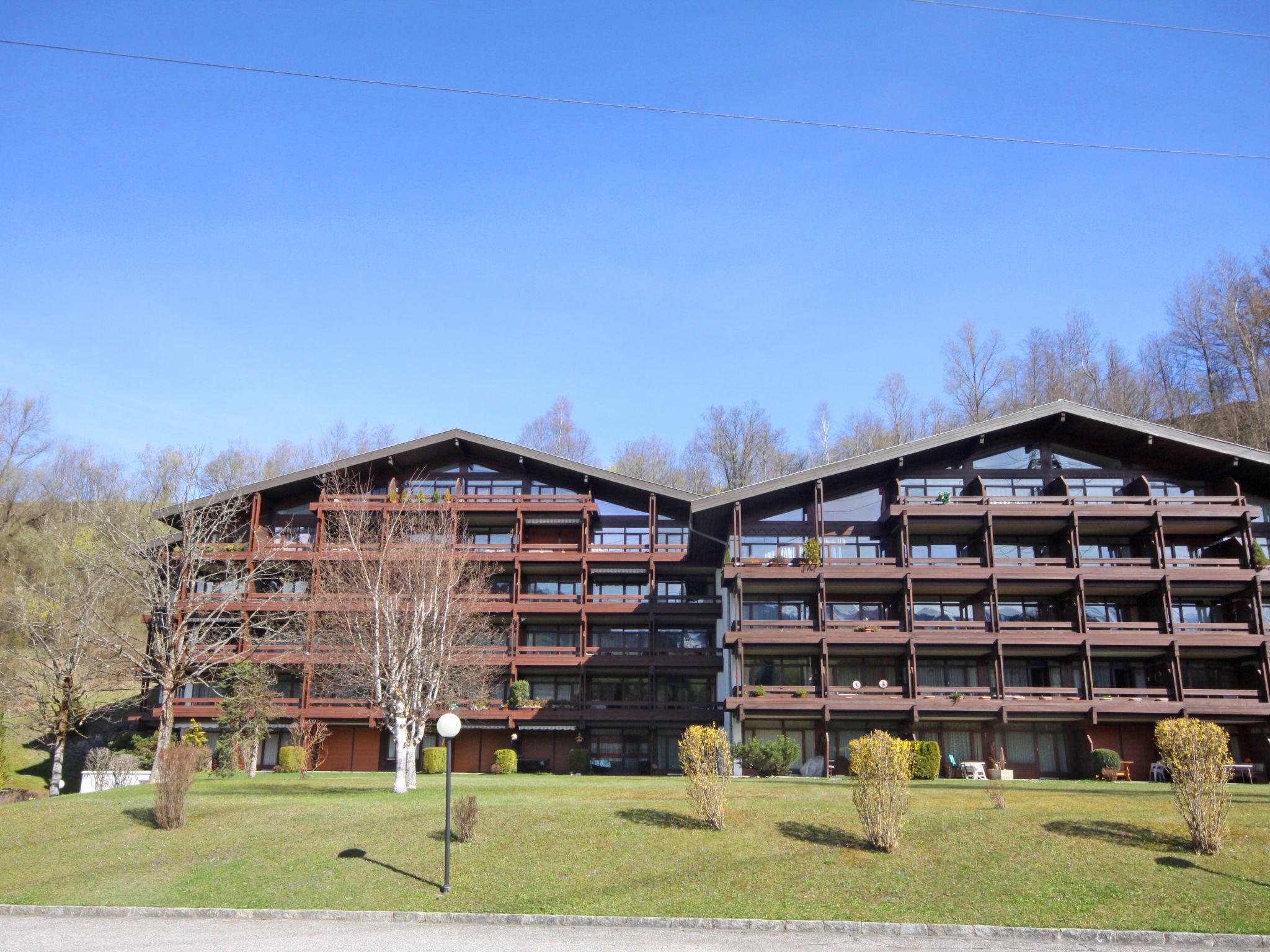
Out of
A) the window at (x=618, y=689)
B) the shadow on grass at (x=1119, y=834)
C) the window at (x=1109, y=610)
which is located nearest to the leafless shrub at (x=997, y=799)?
the shadow on grass at (x=1119, y=834)

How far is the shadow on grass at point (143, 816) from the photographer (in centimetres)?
2483

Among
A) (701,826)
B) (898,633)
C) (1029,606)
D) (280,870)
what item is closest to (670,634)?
(898,633)

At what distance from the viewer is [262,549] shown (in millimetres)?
46188

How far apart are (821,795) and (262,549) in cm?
2929

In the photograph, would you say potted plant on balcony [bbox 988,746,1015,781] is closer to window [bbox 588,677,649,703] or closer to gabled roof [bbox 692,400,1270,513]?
gabled roof [bbox 692,400,1270,513]

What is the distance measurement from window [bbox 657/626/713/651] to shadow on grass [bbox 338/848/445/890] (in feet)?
83.8

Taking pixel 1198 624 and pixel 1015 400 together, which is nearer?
pixel 1198 624

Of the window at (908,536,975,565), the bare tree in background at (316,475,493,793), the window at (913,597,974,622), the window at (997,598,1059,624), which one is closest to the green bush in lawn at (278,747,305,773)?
the bare tree in background at (316,475,493,793)

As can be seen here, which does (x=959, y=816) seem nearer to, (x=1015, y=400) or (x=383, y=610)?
(x=383, y=610)

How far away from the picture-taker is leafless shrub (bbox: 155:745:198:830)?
2439 centimetres

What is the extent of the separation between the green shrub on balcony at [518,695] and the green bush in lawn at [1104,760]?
22.2 meters

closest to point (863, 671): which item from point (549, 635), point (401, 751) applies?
point (549, 635)

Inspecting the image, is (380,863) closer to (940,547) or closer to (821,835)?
(821,835)

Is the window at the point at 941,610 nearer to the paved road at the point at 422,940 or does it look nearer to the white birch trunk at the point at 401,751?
the white birch trunk at the point at 401,751
